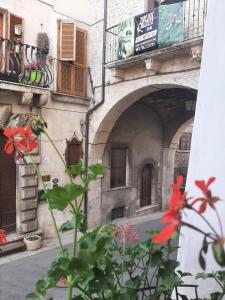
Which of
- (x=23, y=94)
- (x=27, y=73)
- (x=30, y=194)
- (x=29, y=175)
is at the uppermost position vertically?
(x=27, y=73)

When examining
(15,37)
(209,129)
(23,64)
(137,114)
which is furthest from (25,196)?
(209,129)

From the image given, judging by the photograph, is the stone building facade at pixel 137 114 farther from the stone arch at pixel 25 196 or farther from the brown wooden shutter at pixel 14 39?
the brown wooden shutter at pixel 14 39

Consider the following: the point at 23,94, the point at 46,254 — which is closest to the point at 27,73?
the point at 23,94

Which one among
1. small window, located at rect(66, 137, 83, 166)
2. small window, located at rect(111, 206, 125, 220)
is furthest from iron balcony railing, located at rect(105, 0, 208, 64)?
small window, located at rect(111, 206, 125, 220)

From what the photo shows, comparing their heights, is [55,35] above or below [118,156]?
above

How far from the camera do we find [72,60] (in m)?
8.68

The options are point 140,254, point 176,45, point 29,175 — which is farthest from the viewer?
point 29,175

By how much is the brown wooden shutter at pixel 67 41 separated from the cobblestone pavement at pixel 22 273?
5363mm

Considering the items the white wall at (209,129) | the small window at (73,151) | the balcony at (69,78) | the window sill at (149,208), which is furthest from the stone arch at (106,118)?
the white wall at (209,129)

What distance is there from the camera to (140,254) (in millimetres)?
1944

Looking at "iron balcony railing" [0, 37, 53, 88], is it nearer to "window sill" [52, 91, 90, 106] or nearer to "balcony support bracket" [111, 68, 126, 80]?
"window sill" [52, 91, 90, 106]

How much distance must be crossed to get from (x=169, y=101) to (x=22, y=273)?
8.22m

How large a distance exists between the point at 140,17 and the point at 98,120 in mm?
3325

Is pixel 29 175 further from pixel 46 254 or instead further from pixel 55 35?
pixel 55 35
